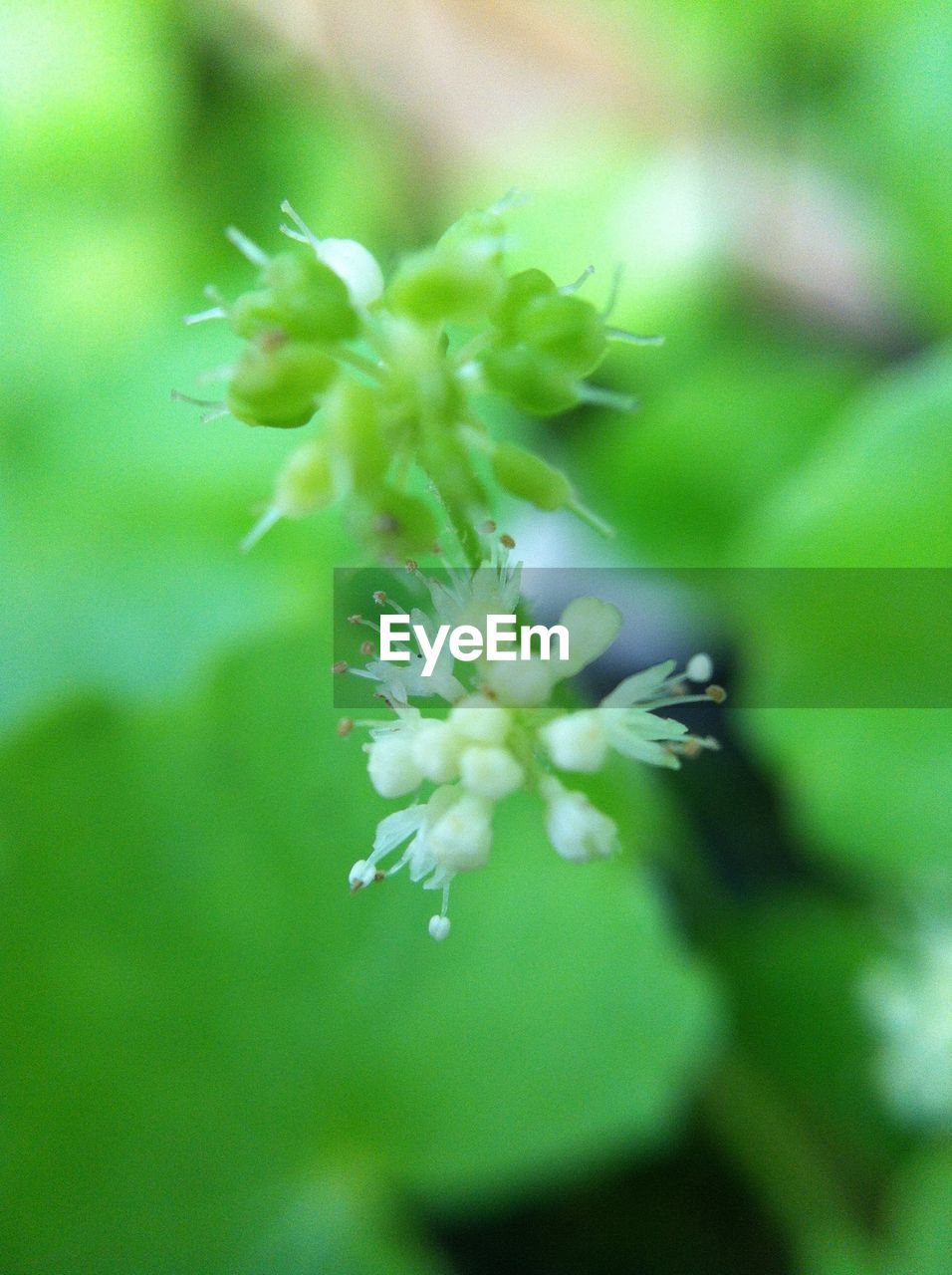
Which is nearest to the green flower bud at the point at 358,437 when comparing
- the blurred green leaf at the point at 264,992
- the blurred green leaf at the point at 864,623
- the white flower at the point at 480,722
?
the white flower at the point at 480,722

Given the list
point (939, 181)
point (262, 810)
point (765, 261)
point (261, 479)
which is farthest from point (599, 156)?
point (262, 810)

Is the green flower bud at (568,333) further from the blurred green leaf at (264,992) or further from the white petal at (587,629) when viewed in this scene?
the blurred green leaf at (264,992)

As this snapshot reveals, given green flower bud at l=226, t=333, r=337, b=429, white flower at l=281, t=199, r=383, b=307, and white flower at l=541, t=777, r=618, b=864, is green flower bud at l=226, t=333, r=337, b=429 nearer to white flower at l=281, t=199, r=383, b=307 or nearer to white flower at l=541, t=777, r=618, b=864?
white flower at l=281, t=199, r=383, b=307

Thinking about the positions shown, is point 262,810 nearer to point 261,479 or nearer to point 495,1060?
point 495,1060

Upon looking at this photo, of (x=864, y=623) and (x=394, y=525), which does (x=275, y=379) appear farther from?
(x=864, y=623)

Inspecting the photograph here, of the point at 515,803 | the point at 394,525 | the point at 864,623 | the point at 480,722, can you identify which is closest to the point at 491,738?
the point at 480,722

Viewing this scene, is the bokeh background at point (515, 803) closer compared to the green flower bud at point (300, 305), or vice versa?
the green flower bud at point (300, 305)
